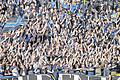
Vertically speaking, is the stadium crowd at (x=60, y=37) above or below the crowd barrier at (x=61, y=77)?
above

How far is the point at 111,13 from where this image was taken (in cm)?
328

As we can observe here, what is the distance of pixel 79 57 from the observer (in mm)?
3219

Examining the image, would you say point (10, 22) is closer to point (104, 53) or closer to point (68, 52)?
point (68, 52)

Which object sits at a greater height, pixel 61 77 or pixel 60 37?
pixel 60 37

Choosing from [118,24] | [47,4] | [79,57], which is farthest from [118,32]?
[47,4]

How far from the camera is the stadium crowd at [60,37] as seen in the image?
3131 mm

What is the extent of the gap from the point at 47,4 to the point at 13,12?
37cm

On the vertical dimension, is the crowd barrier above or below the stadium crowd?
below

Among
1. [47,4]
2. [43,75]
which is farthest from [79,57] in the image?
[47,4]

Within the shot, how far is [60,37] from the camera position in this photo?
10.5ft

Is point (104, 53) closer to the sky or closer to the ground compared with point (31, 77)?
closer to the sky

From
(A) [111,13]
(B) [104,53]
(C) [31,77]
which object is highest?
(A) [111,13]

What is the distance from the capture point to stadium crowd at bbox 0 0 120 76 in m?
3.13

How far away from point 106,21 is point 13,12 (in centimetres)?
101
